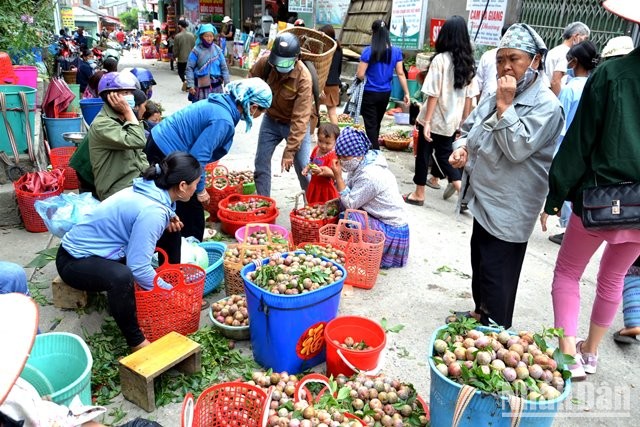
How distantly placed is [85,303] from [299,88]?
2.61 m

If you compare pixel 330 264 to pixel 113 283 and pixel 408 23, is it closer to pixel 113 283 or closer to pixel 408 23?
pixel 113 283

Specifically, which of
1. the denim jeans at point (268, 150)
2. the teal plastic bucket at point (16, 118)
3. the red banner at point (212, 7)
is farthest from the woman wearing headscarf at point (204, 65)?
the red banner at point (212, 7)

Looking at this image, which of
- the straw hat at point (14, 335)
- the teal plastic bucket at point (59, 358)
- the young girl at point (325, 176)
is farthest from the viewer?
the young girl at point (325, 176)

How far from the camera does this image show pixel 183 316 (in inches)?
118

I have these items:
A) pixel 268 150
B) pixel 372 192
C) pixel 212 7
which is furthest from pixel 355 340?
pixel 212 7

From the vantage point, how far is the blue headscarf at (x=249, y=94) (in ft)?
12.1

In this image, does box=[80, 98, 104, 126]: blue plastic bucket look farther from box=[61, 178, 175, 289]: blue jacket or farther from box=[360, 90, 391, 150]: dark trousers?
box=[61, 178, 175, 289]: blue jacket

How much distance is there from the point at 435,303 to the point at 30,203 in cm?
378

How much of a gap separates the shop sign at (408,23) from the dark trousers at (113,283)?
10113 millimetres

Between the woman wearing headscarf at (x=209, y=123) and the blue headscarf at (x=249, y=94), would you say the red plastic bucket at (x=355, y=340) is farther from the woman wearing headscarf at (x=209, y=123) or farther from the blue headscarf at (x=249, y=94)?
the blue headscarf at (x=249, y=94)

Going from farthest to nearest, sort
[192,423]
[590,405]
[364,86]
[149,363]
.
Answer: [364,86] < [590,405] < [149,363] < [192,423]

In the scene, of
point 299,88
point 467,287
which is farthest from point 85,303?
point 467,287

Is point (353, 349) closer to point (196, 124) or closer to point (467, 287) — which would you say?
point (467, 287)

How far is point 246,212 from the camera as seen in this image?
4555 mm
